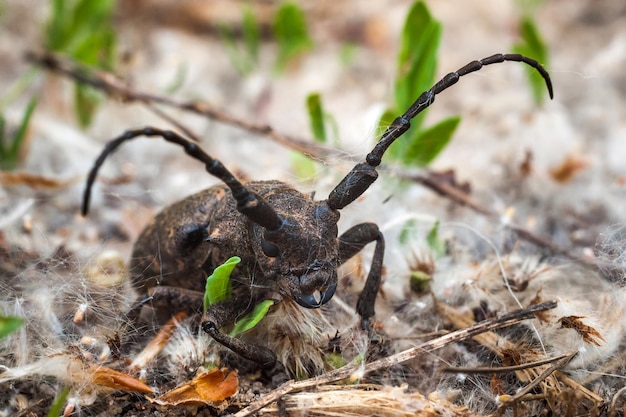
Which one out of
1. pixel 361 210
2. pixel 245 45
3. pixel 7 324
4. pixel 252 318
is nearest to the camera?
pixel 7 324

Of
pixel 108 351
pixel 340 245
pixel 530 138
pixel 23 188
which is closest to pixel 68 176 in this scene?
pixel 23 188

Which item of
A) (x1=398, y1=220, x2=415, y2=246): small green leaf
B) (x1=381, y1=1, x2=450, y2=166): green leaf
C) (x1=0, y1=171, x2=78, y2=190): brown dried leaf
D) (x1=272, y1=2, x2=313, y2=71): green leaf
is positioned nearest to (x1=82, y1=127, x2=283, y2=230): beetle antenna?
(x1=398, y1=220, x2=415, y2=246): small green leaf

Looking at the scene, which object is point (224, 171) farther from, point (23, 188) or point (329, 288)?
point (23, 188)

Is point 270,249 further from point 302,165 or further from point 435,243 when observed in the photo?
point 302,165

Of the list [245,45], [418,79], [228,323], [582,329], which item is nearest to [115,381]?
[228,323]

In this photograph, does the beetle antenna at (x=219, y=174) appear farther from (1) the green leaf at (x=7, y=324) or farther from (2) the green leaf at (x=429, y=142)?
(2) the green leaf at (x=429, y=142)

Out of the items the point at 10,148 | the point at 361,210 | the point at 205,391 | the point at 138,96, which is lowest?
the point at 205,391
